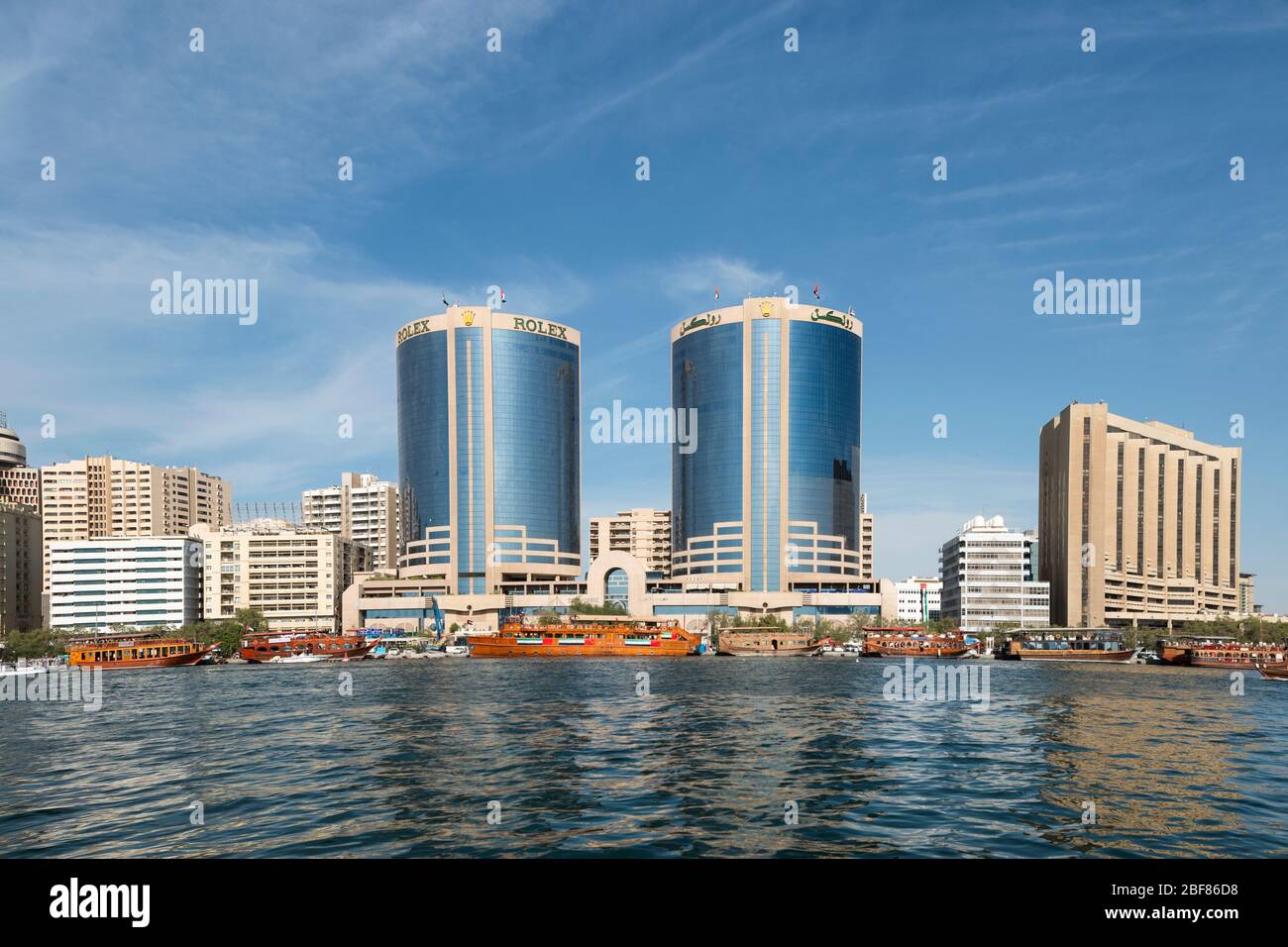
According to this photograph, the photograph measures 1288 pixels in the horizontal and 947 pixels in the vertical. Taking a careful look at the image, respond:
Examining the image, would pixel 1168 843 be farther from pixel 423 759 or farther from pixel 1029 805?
pixel 423 759

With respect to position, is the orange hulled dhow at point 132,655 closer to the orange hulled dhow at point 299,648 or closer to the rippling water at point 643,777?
the orange hulled dhow at point 299,648

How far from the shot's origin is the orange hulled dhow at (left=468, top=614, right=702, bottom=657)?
15388 centimetres

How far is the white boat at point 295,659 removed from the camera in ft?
458

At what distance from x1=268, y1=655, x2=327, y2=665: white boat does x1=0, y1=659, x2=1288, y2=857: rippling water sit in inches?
2785

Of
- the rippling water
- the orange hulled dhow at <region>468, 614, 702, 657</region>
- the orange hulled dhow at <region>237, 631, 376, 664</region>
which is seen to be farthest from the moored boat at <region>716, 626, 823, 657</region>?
the rippling water

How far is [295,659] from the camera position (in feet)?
469

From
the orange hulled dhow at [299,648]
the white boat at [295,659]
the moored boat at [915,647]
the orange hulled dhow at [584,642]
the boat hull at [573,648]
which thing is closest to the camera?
the white boat at [295,659]

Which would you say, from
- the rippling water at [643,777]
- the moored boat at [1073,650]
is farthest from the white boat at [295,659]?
the moored boat at [1073,650]

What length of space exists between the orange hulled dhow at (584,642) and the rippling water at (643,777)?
84.5 meters

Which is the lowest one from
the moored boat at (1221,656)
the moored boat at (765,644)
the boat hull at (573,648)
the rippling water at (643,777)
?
the moored boat at (765,644)

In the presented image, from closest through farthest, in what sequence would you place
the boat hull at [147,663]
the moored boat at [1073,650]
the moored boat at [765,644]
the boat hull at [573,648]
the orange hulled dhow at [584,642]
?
1. the boat hull at [147,663]
2. the moored boat at [1073,650]
3. the boat hull at [573,648]
4. the orange hulled dhow at [584,642]
5. the moored boat at [765,644]

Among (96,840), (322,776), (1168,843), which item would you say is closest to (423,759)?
(322,776)

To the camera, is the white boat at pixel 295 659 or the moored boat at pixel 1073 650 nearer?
the white boat at pixel 295 659

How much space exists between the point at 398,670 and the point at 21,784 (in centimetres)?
8106
